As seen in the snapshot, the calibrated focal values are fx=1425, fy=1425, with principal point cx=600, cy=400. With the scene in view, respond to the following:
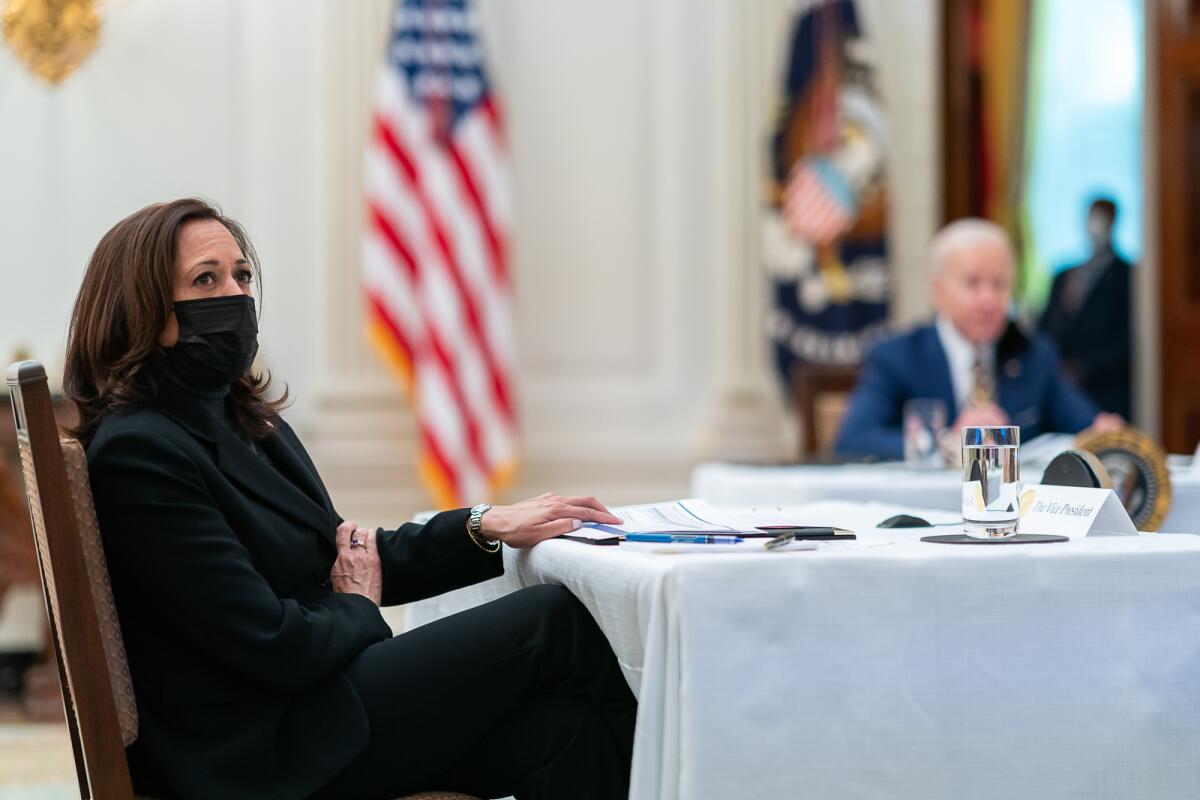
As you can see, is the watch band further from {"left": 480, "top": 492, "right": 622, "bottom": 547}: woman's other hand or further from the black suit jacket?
the black suit jacket

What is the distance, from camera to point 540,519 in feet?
6.23

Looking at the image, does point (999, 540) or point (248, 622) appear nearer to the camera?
point (248, 622)

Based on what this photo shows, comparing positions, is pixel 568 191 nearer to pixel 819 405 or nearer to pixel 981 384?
pixel 819 405

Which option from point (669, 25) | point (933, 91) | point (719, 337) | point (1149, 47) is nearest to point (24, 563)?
point (719, 337)

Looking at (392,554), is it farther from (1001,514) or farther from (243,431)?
(1001,514)

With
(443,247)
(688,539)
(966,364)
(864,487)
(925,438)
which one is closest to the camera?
(688,539)

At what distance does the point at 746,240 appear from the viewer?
19.3ft


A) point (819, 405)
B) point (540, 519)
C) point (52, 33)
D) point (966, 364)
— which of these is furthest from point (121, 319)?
point (52, 33)

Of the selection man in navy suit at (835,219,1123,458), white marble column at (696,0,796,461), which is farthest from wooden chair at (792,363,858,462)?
white marble column at (696,0,796,461)

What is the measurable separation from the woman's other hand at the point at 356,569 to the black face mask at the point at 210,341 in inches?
12.2

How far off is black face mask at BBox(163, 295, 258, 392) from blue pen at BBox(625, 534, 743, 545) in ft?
1.79

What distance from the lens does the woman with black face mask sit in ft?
5.29

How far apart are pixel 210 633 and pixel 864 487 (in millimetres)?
1604

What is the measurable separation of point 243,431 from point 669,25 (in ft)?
14.5
